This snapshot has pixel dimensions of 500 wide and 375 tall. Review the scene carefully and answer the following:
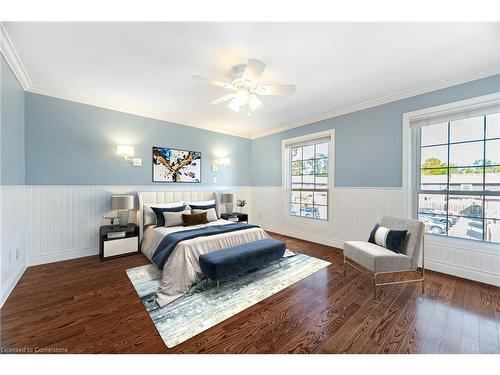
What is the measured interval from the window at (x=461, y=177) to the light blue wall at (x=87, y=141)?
439 cm

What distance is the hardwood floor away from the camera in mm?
1506

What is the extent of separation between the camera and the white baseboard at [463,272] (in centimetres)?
245

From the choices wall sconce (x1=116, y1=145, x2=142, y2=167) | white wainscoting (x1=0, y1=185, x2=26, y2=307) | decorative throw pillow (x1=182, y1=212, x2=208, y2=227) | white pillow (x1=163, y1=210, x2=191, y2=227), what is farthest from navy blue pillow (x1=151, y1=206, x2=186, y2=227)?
white wainscoting (x1=0, y1=185, x2=26, y2=307)

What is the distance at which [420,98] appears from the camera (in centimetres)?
297

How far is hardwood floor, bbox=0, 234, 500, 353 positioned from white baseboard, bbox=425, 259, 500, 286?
4.4 inches

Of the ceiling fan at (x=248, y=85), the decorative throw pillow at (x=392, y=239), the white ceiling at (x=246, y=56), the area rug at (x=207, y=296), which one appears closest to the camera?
the area rug at (x=207, y=296)

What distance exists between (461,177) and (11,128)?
5.83 meters

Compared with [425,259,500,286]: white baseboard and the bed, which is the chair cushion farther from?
the bed

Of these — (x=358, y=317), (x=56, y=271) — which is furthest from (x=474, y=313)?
(x=56, y=271)

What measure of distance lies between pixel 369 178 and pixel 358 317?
2.45 metres

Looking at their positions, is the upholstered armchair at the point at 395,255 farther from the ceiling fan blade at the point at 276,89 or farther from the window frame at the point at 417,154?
the ceiling fan blade at the point at 276,89

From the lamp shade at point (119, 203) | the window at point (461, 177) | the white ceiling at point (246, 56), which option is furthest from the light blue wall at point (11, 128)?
the window at point (461, 177)

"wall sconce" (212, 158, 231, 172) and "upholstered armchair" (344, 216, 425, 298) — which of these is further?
"wall sconce" (212, 158, 231, 172)
